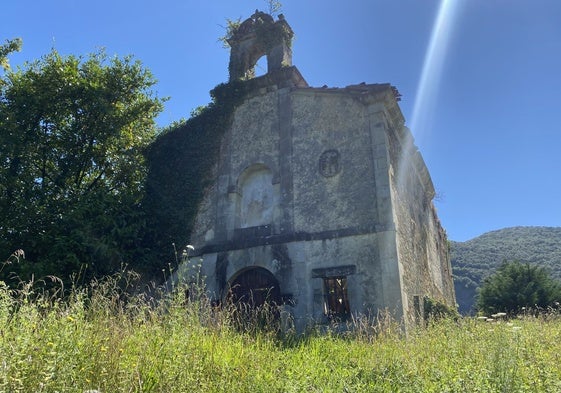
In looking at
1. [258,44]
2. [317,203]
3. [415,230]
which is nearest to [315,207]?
[317,203]

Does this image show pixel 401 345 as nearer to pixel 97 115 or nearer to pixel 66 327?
pixel 66 327

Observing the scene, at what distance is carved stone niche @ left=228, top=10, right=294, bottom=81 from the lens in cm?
1493

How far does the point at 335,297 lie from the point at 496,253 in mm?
57793

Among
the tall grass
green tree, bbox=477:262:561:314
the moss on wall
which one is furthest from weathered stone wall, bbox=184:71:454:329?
green tree, bbox=477:262:561:314

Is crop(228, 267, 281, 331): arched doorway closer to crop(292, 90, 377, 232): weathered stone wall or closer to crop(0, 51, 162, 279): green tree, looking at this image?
crop(292, 90, 377, 232): weathered stone wall

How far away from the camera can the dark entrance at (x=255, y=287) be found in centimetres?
1158

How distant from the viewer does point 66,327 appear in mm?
4316

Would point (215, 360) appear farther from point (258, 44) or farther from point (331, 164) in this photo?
point (258, 44)

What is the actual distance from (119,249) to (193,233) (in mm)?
2269

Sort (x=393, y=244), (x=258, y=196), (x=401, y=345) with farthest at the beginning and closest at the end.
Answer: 1. (x=258, y=196)
2. (x=393, y=244)
3. (x=401, y=345)

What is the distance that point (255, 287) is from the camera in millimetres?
11938

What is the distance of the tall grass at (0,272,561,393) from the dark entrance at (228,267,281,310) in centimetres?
463

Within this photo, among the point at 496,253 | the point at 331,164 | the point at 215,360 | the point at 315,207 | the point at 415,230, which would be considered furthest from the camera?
the point at 496,253

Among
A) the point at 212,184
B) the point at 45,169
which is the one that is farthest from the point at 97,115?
the point at 212,184
